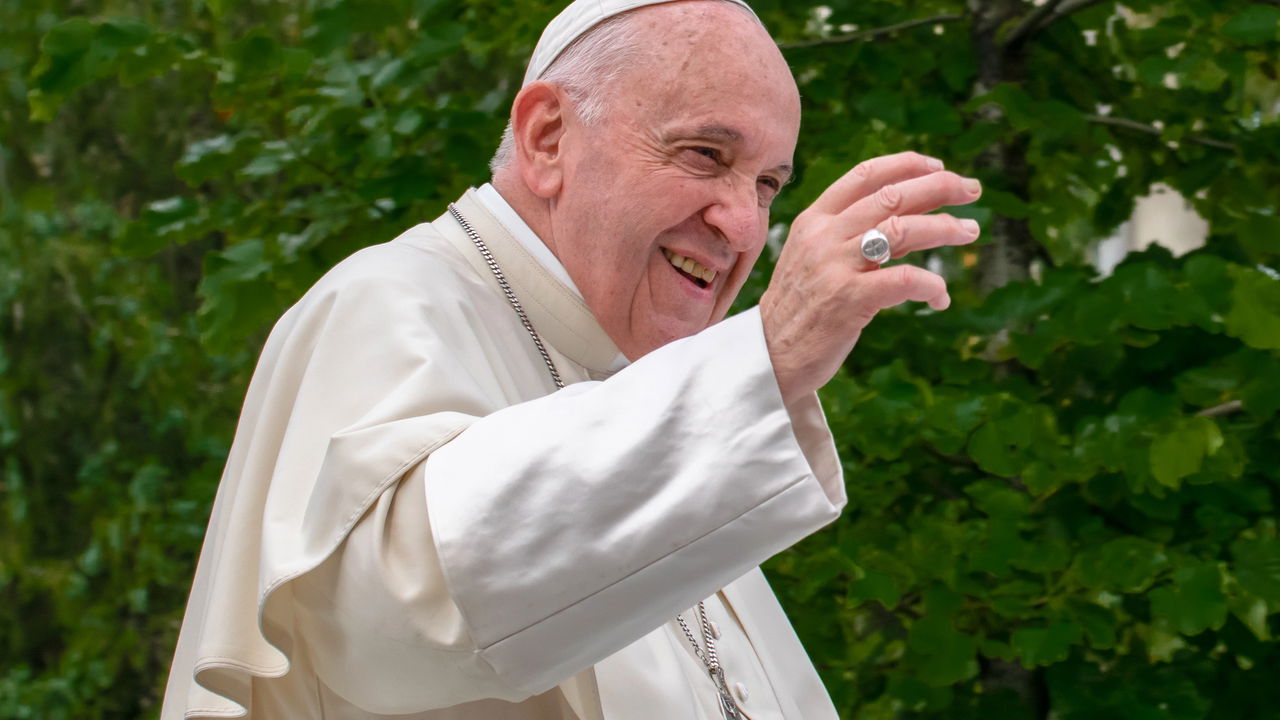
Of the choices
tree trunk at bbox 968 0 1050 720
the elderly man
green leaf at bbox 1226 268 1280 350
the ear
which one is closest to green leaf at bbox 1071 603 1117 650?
tree trunk at bbox 968 0 1050 720

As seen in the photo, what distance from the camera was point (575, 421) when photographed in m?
1.38

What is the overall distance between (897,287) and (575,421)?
0.33m

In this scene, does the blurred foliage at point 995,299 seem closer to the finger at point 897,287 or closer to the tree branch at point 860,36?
the tree branch at point 860,36

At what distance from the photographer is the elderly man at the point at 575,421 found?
134 cm

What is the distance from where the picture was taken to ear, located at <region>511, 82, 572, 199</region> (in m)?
2.02

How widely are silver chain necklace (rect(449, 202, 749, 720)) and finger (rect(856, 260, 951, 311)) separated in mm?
785

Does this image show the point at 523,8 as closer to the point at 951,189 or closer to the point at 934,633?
the point at 934,633

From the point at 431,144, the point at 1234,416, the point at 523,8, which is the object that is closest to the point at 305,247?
the point at 431,144

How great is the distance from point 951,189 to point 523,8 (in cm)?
211

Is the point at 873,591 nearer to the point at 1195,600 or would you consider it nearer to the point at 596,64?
the point at 1195,600

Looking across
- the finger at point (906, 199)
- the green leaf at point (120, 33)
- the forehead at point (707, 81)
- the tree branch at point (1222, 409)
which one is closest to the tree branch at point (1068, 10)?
the tree branch at point (1222, 409)

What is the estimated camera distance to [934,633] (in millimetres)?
2979

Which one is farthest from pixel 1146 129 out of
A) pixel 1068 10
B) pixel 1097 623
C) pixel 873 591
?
pixel 873 591

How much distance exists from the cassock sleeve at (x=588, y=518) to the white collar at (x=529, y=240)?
2.14 feet
